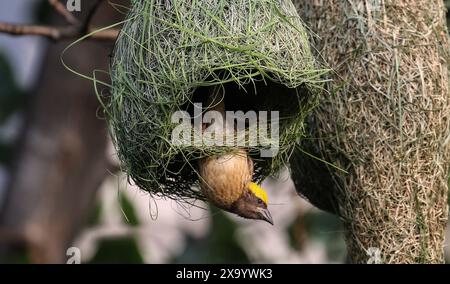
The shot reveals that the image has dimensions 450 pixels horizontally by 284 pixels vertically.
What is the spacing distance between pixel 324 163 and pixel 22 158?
2230 millimetres

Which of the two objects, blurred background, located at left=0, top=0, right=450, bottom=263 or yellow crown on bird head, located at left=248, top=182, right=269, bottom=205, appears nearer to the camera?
yellow crown on bird head, located at left=248, top=182, right=269, bottom=205

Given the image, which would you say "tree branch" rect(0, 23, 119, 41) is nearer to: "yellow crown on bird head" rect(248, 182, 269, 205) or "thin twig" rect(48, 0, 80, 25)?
"thin twig" rect(48, 0, 80, 25)

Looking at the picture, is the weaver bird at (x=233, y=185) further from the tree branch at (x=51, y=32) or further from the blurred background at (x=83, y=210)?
the blurred background at (x=83, y=210)

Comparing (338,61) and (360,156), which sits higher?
(338,61)

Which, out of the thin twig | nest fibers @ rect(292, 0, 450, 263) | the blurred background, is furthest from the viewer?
the blurred background

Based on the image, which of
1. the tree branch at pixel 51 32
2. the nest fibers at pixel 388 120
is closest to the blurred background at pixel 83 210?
the tree branch at pixel 51 32

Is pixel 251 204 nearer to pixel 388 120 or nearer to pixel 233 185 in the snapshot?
pixel 233 185

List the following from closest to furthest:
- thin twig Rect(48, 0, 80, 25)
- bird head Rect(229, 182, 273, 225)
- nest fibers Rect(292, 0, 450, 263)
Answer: bird head Rect(229, 182, 273, 225) → nest fibers Rect(292, 0, 450, 263) → thin twig Rect(48, 0, 80, 25)

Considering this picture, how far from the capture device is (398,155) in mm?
2648

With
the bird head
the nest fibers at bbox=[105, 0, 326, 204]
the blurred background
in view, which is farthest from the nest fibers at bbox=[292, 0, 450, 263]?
the blurred background

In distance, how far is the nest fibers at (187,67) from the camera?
7.64 feet

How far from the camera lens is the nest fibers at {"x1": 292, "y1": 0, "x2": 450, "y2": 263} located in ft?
8.70
